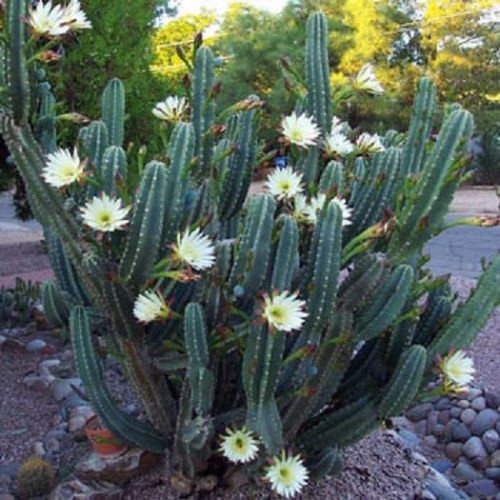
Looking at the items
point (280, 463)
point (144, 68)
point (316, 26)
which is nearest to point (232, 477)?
point (280, 463)

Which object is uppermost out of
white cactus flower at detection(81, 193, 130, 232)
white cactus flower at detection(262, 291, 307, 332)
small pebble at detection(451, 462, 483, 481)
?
white cactus flower at detection(81, 193, 130, 232)

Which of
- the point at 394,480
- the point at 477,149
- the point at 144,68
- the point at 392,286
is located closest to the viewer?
the point at 392,286

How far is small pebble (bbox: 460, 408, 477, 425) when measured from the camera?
13.4 feet

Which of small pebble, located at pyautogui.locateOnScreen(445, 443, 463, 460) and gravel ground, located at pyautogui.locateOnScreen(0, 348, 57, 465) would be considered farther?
small pebble, located at pyautogui.locateOnScreen(445, 443, 463, 460)

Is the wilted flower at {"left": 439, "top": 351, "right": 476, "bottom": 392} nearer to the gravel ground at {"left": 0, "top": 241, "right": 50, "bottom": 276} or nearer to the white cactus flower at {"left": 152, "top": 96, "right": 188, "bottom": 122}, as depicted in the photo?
the white cactus flower at {"left": 152, "top": 96, "right": 188, "bottom": 122}

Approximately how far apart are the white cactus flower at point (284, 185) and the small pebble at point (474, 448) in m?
2.21

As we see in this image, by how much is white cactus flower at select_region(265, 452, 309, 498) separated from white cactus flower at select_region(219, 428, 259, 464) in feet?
0.24

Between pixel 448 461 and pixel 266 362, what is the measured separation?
7.15ft

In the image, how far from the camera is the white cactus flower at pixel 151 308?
2.04 metres

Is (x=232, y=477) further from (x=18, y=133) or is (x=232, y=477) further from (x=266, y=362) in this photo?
(x=18, y=133)

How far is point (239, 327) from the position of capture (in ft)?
7.27

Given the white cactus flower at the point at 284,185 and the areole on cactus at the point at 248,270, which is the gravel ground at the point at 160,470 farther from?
the white cactus flower at the point at 284,185

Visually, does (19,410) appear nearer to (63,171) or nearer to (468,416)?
(63,171)

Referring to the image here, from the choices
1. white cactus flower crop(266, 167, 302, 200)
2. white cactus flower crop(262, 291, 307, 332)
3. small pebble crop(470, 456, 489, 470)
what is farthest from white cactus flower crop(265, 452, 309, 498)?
small pebble crop(470, 456, 489, 470)
